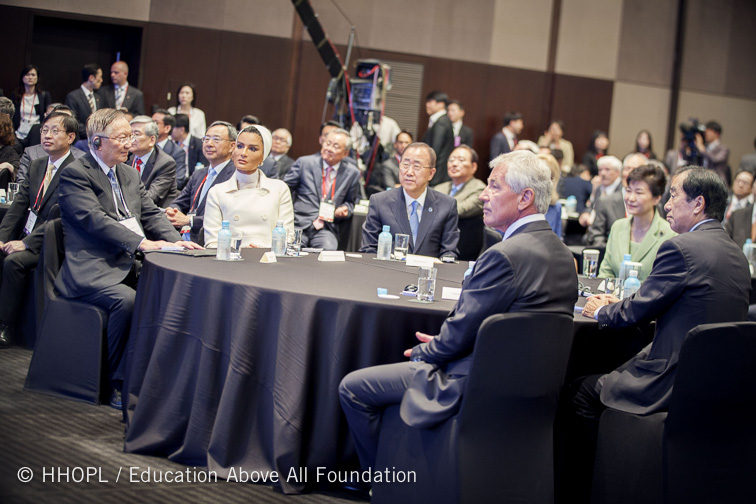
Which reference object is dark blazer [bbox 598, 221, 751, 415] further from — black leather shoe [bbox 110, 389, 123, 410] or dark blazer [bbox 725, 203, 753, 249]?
dark blazer [bbox 725, 203, 753, 249]

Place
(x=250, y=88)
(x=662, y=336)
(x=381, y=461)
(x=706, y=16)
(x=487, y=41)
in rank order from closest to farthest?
(x=381, y=461), (x=662, y=336), (x=250, y=88), (x=487, y=41), (x=706, y=16)

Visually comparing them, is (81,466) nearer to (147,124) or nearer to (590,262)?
(590,262)

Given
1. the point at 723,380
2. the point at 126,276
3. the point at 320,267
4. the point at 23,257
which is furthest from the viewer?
the point at 23,257

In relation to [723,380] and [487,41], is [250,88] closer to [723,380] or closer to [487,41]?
[487,41]

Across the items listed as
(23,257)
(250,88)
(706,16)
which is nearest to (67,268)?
(23,257)

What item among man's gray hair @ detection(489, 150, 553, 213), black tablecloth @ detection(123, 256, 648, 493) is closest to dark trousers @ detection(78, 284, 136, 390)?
Answer: black tablecloth @ detection(123, 256, 648, 493)

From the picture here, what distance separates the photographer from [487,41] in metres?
13.2

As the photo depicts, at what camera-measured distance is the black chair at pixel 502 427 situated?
2459 millimetres

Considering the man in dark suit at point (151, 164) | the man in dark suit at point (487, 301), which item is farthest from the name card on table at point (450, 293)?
the man in dark suit at point (151, 164)

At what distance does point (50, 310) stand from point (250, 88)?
824 centimetres

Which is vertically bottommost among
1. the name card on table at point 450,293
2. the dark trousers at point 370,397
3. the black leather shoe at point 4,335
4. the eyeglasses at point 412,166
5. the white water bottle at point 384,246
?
the black leather shoe at point 4,335

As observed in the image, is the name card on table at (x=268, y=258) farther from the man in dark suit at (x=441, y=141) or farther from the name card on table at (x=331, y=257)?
the man in dark suit at (x=441, y=141)

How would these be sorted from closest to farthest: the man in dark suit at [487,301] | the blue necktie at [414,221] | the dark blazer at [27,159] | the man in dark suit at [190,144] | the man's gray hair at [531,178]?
1. the man in dark suit at [487,301]
2. the man's gray hair at [531,178]
3. the blue necktie at [414,221]
4. the dark blazer at [27,159]
5. the man in dark suit at [190,144]

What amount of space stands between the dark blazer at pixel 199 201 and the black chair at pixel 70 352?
3.42 feet
